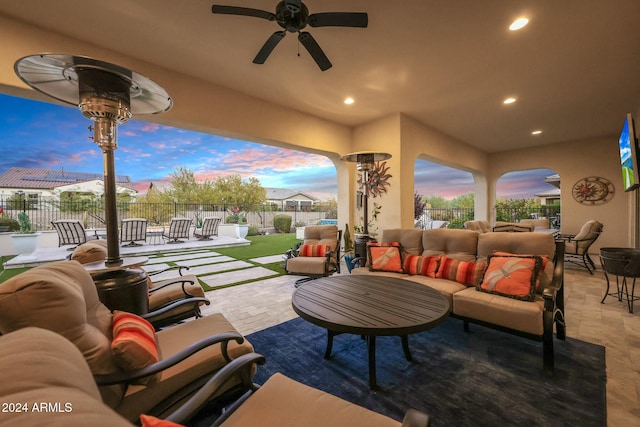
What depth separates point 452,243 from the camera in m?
3.06

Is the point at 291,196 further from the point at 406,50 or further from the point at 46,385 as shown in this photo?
the point at 46,385

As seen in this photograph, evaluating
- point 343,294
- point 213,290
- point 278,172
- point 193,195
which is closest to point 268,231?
point 278,172

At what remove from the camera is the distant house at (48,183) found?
11406 mm

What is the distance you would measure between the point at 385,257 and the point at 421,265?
1.46 ft

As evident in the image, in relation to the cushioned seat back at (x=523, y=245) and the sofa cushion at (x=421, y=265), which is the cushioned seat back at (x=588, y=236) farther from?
the sofa cushion at (x=421, y=265)

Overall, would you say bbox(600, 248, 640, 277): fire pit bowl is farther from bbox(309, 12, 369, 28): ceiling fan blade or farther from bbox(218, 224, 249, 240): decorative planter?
bbox(218, 224, 249, 240): decorative planter

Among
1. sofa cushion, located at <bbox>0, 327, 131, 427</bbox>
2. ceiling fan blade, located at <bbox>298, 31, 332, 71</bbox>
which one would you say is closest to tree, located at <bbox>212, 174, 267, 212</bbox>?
ceiling fan blade, located at <bbox>298, 31, 332, 71</bbox>

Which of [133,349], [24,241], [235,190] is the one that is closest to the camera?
[133,349]

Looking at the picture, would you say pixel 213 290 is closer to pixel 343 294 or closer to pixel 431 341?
pixel 343 294

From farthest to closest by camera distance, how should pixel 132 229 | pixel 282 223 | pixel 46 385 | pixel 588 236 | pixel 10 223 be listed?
1. pixel 282 223
2. pixel 132 229
3. pixel 10 223
4. pixel 588 236
5. pixel 46 385

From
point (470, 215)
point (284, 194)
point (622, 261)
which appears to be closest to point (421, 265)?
point (622, 261)

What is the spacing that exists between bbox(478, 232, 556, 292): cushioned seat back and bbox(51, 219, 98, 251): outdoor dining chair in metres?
8.91

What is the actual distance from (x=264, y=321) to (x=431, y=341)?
1782 millimetres

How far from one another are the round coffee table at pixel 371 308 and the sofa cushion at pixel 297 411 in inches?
20.8
